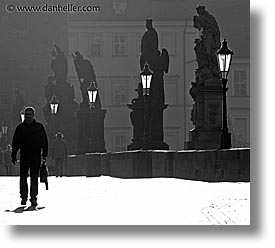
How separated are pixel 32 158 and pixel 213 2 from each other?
79.7 inches

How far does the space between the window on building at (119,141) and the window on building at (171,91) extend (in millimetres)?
525

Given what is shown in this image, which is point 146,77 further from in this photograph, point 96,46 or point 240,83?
point 240,83

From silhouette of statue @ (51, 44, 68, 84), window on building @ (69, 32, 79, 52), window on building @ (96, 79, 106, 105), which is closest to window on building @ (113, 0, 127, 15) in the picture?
window on building @ (69, 32, 79, 52)

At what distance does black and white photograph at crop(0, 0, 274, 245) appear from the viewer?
13.3 m

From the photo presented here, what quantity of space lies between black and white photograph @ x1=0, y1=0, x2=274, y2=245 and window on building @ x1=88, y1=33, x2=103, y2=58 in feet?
0.04

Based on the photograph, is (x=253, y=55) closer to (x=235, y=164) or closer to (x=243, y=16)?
A: (x=243, y=16)

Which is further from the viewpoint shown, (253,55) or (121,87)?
(121,87)

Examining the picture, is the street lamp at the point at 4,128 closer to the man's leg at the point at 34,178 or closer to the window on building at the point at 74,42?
the man's leg at the point at 34,178

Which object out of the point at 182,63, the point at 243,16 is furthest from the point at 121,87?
the point at 243,16

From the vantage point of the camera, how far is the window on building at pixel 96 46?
1393cm

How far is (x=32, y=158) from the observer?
13.3 metres

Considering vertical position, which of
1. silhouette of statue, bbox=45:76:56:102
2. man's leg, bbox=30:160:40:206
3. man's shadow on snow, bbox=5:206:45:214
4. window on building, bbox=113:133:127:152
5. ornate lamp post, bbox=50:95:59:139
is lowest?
man's shadow on snow, bbox=5:206:45:214

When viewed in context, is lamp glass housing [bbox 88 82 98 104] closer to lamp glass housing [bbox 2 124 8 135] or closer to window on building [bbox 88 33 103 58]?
window on building [bbox 88 33 103 58]
